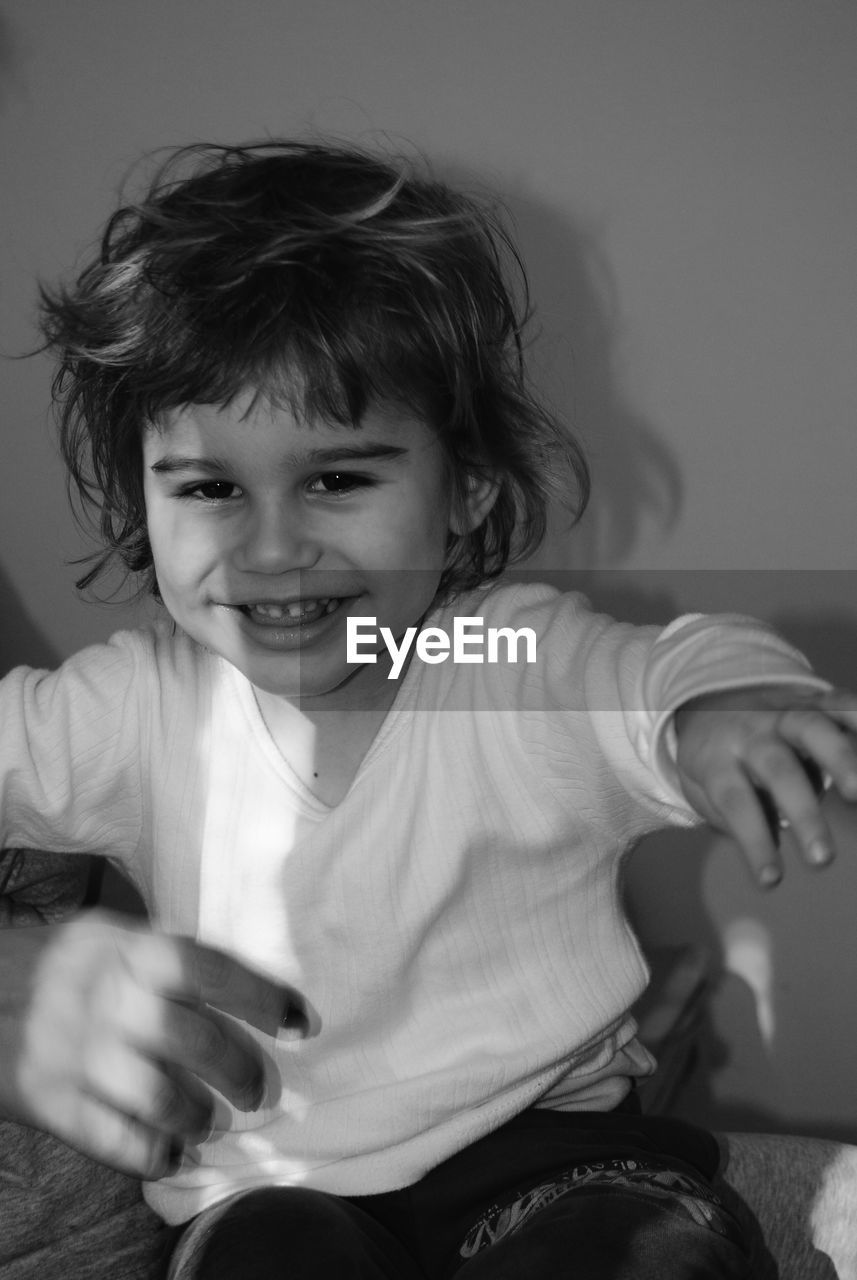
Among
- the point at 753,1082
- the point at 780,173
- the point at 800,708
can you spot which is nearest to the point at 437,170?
the point at 780,173

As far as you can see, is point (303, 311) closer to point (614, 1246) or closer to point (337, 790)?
point (337, 790)

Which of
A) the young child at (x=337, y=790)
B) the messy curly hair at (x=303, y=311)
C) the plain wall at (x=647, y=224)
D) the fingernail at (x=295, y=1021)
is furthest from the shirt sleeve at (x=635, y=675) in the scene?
the plain wall at (x=647, y=224)

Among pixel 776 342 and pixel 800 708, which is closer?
pixel 800 708

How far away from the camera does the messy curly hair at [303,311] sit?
2.26 feet

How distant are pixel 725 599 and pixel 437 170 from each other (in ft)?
1.33

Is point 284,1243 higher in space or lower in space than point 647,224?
lower

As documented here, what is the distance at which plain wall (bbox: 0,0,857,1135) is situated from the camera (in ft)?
3.17

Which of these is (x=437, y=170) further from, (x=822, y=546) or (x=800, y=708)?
(x=800, y=708)

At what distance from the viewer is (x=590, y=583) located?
3.69 feet

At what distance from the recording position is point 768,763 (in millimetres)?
488

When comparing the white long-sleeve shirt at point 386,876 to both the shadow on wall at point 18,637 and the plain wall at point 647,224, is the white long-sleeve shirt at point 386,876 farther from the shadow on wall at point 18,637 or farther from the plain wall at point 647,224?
the shadow on wall at point 18,637

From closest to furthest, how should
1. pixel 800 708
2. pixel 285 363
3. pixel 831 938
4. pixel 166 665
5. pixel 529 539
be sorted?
pixel 800 708
pixel 285 363
pixel 166 665
pixel 529 539
pixel 831 938

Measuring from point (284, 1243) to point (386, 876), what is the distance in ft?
0.67

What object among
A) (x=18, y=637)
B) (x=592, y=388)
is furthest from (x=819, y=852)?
(x=18, y=637)
